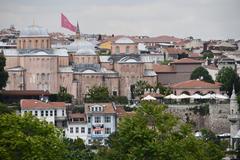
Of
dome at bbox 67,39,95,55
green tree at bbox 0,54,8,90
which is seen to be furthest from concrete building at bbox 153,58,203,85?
green tree at bbox 0,54,8,90

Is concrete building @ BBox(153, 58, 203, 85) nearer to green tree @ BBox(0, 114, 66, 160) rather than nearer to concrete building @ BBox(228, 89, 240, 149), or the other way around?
concrete building @ BBox(228, 89, 240, 149)

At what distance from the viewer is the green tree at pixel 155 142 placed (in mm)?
59781

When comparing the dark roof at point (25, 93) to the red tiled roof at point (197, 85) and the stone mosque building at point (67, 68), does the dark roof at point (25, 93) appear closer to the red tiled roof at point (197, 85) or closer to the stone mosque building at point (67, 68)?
the stone mosque building at point (67, 68)

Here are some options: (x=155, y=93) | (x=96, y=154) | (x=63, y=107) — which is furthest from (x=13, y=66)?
(x=96, y=154)

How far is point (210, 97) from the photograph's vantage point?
297 feet

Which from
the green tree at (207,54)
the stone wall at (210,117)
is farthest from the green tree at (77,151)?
the green tree at (207,54)

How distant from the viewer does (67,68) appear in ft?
322

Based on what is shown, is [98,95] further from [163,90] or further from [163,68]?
[163,68]

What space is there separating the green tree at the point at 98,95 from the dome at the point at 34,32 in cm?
672

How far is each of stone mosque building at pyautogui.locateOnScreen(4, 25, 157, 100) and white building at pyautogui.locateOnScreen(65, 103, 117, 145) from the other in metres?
12.8

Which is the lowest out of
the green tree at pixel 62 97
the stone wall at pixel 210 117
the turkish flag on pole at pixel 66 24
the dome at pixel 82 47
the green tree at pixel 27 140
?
the stone wall at pixel 210 117

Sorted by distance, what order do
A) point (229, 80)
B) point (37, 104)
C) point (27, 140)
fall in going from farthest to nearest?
point (229, 80) → point (37, 104) → point (27, 140)

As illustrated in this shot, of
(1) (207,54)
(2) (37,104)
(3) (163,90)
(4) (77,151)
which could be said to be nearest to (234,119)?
(2) (37,104)

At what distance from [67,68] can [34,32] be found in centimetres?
350
